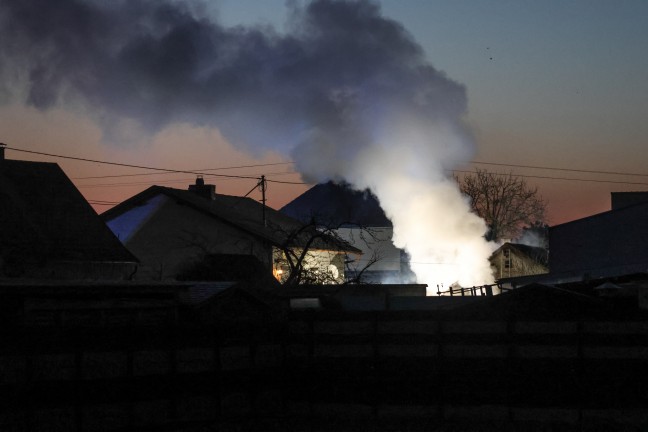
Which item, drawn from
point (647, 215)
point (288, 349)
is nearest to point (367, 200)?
point (647, 215)

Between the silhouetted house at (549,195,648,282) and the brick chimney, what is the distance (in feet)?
70.2

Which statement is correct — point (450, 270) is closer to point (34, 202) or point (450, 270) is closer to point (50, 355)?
point (34, 202)

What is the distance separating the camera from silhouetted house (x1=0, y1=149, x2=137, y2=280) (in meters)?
33.9

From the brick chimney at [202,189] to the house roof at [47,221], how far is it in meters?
16.4

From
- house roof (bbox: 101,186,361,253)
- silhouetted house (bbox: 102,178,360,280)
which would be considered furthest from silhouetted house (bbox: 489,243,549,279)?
silhouetted house (bbox: 102,178,360,280)

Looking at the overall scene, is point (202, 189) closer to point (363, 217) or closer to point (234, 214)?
point (234, 214)

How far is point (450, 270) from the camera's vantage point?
59.7 m

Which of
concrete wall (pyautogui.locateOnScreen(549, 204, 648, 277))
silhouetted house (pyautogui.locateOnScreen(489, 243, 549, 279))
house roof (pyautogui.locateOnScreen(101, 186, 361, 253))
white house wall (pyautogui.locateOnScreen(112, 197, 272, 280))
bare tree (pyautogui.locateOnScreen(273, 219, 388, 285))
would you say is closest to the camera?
concrete wall (pyautogui.locateOnScreen(549, 204, 648, 277))

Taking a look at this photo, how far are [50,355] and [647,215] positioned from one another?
36.0 meters

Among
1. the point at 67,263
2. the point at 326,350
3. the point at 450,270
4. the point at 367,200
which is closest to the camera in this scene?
the point at 326,350

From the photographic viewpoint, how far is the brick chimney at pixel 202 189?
2169 inches

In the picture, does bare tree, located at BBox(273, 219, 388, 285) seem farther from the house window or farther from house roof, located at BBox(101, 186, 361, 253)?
the house window

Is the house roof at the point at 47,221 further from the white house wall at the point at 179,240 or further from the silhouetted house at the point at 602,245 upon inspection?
the silhouetted house at the point at 602,245

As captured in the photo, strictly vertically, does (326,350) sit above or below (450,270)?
below
